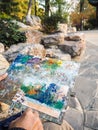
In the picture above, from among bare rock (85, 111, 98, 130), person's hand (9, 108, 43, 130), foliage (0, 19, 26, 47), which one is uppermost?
person's hand (9, 108, 43, 130)

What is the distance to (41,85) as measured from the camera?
2.84 metres

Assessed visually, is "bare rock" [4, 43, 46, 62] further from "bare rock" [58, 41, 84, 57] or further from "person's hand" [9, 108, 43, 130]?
"person's hand" [9, 108, 43, 130]

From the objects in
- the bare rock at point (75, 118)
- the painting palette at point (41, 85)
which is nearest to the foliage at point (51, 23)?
the bare rock at point (75, 118)

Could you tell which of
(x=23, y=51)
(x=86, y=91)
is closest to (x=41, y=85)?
(x=86, y=91)

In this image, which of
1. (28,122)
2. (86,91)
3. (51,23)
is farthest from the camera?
(51,23)

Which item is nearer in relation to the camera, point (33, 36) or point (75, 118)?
point (75, 118)

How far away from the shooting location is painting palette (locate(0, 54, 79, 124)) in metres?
2.63

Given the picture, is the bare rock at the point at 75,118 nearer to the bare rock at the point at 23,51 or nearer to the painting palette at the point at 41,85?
the painting palette at the point at 41,85

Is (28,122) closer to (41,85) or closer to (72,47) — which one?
(41,85)

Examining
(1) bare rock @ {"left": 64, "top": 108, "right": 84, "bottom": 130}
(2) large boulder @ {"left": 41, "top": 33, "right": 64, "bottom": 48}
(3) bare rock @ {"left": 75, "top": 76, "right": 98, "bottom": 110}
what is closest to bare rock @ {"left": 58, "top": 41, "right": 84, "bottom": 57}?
(2) large boulder @ {"left": 41, "top": 33, "right": 64, "bottom": 48}

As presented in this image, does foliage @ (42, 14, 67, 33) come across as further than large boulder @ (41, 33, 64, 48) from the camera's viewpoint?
Yes

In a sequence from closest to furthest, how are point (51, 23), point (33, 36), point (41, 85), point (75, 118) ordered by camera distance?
point (41, 85)
point (75, 118)
point (33, 36)
point (51, 23)

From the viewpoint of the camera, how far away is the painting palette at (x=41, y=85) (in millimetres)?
2633

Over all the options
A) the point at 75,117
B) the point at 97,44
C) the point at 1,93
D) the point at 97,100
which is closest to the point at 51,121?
the point at 1,93
